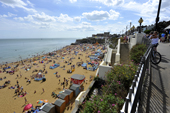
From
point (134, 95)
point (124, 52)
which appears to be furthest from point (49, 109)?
point (124, 52)

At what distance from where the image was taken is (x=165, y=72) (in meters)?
4.57

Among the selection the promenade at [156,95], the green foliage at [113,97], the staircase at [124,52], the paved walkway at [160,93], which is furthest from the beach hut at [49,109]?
the staircase at [124,52]

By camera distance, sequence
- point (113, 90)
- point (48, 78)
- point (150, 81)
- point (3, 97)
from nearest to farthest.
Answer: point (150, 81), point (113, 90), point (3, 97), point (48, 78)

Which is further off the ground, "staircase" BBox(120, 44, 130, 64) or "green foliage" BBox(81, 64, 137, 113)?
"staircase" BBox(120, 44, 130, 64)

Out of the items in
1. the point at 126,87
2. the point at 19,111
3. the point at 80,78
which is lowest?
the point at 19,111

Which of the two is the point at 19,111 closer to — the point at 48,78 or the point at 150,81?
the point at 48,78

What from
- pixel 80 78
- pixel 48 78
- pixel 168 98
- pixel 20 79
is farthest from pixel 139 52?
pixel 20 79

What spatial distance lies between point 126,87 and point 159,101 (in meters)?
2.74

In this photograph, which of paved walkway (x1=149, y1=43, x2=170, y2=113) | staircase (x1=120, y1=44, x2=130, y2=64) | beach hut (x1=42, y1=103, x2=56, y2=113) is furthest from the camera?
staircase (x1=120, y1=44, x2=130, y2=64)

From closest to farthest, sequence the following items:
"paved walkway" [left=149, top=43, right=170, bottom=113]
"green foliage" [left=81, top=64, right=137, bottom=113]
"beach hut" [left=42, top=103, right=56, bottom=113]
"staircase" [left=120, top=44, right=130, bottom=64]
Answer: "paved walkway" [left=149, top=43, right=170, bottom=113] < "green foliage" [left=81, top=64, right=137, bottom=113] < "beach hut" [left=42, top=103, right=56, bottom=113] < "staircase" [left=120, top=44, right=130, bottom=64]

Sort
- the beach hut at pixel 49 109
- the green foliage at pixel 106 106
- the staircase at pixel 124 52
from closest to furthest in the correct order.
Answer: the green foliage at pixel 106 106, the beach hut at pixel 49 109, the staircase at pixel 124 52

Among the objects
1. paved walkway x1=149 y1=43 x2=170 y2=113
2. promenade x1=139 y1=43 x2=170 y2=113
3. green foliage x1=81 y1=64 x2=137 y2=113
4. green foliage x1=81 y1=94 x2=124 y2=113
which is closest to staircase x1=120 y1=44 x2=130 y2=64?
green foliage x1=81 y1=64 x2=137 y2=113

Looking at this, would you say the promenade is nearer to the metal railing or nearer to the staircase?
the metal railing

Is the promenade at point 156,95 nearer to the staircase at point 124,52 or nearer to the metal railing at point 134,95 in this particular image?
the metal railing at point 134,95
